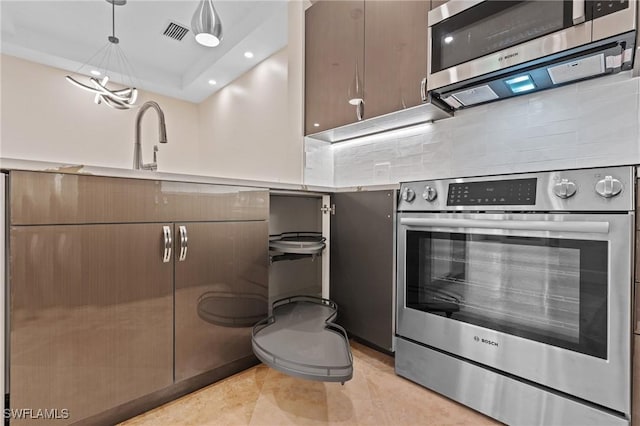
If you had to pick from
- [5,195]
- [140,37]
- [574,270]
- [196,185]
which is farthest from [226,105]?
[574,270]

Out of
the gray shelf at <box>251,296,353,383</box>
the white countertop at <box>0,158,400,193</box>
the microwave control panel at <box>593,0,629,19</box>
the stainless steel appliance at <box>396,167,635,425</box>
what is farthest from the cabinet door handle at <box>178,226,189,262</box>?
the microwave control panel at <box>593,0,629,19</box>

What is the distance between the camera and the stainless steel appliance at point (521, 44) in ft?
3.23

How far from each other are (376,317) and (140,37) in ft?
10.8

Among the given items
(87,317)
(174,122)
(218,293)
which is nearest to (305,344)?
(218,293)

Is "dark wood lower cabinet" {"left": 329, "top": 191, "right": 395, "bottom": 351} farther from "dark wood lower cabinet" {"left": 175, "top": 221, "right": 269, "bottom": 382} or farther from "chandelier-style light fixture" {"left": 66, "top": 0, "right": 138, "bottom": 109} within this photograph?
"chandelier-style light fixture" {"left": 66, "top": 0, "right": 138, "bottom": 109}

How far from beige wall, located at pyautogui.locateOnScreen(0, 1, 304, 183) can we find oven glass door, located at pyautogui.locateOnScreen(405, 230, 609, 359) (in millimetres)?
1179

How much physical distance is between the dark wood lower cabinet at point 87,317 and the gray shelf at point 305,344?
1.33 feet

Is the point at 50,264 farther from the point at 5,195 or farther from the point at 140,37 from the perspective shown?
the point at 140,37

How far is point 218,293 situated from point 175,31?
2697 millimetres

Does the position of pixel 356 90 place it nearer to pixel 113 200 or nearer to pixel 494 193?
pixel 494 193

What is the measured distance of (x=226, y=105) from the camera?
11.3 feet

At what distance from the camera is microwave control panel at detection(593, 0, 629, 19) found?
0.94 meters

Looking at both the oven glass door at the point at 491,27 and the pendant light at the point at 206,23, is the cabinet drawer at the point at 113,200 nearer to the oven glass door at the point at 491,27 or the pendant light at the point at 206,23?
the oven glass door at the point at 491,27

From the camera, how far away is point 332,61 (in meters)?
1.94
